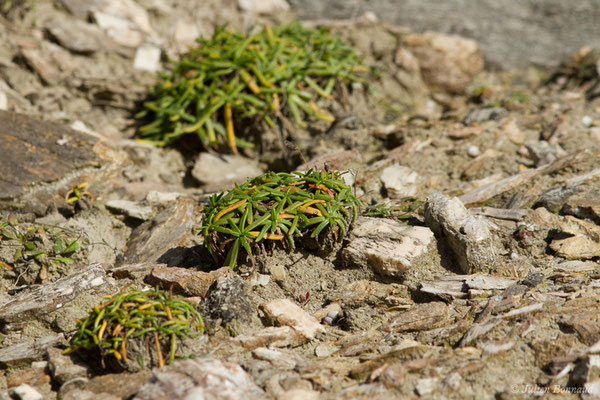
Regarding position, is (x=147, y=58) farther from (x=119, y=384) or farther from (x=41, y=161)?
(x=119, y=384)

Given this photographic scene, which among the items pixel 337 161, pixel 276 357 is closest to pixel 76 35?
pixel 337 161

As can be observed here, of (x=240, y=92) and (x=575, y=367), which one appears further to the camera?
(x=240, y=92)

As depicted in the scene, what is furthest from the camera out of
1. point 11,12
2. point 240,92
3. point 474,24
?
point 474,24

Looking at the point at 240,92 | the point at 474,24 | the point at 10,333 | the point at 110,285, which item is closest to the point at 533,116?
the point at 474,24

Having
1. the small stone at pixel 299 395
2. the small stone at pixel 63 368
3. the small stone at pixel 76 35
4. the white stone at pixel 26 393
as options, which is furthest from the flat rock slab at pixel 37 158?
the small stone at pixel 299 395

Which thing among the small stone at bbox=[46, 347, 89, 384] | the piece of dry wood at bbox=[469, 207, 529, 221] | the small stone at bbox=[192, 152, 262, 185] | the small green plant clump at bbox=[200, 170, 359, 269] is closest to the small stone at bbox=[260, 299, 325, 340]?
the small green plant clump at bbox=[200, 170, 359, 269]

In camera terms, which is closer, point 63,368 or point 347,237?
point 63,368

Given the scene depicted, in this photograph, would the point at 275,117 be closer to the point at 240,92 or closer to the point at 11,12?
the point at 240,92

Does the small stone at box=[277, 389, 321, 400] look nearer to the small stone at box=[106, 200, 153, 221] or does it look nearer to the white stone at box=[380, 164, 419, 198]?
the white stone at box=[380, 164, 419, 198]
